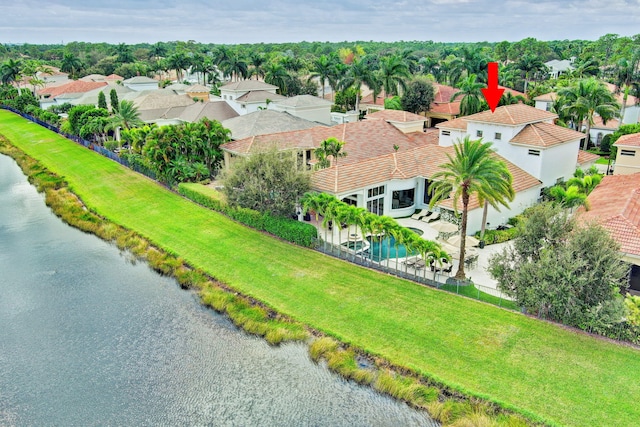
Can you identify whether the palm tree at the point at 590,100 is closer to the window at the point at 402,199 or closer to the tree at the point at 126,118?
the window at the point at 402,199

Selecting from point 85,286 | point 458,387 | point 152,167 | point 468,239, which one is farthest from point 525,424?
point 152,167

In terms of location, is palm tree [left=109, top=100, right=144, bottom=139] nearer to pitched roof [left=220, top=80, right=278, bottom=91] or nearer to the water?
pitched roof [left=220, top=80, right=278, bottom=91]

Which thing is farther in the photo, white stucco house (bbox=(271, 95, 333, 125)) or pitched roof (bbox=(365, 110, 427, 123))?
white stucco house (bbox=(271, 95, 333, 125))

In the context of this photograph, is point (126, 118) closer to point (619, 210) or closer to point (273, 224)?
point (273, 224)

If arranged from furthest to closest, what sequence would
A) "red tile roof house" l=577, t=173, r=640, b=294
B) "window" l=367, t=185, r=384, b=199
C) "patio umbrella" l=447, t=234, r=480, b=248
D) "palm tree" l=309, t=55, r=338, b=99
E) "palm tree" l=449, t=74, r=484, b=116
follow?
"palm tree" l=309, t=55, r=338, b=99
"palm tree" l=449, t=74, r=484, b=116
"window" l=367, t=185, r=384, b=199
"patio umbrella" l=447, t=234, r=480, b=248
"red tile roof house" l=577, t=173, r=640, b=294

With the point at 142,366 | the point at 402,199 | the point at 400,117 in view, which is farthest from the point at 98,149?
the point at 142,366

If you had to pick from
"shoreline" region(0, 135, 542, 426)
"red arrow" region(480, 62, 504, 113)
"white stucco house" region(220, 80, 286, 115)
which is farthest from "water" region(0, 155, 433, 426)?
"red arrow" region(480, 62, 504, 113)
